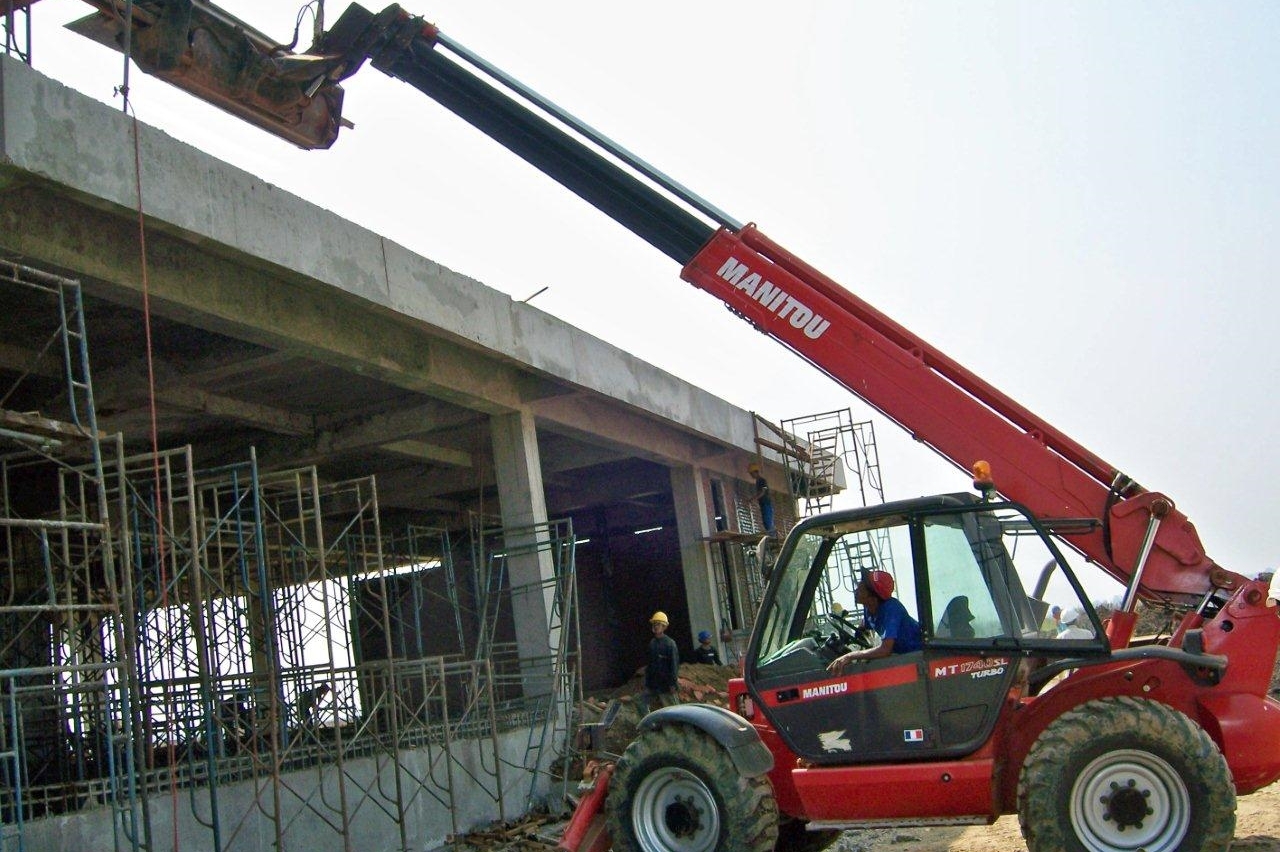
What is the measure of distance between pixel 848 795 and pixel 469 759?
319 inches

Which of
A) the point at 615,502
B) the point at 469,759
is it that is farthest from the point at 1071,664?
the point at 615,502

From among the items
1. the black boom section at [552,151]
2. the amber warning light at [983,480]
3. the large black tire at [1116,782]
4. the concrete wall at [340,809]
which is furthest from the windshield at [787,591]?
the concrete wall at [340,809]

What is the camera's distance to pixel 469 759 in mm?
14602

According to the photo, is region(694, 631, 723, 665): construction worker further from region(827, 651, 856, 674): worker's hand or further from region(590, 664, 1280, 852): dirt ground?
region(827, 651, 856, 674): worker's hand

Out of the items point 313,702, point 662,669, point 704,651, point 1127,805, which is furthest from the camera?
point 704,651

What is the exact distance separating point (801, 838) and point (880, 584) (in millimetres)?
2041

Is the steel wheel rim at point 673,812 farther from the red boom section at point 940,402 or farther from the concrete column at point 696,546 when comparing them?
the concrete column at point 696,546

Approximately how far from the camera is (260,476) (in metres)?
13.9

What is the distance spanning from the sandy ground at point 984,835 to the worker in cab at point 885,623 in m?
2.44

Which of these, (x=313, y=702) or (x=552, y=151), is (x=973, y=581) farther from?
(x=313, y=702)

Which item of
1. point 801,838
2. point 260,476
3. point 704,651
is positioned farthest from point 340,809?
point 704,651

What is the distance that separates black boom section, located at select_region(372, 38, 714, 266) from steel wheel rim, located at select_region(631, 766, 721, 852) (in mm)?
4196

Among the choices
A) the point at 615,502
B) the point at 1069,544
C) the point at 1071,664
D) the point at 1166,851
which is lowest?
the point at 1166,851

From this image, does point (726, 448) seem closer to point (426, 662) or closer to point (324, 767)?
point (426, 662)
